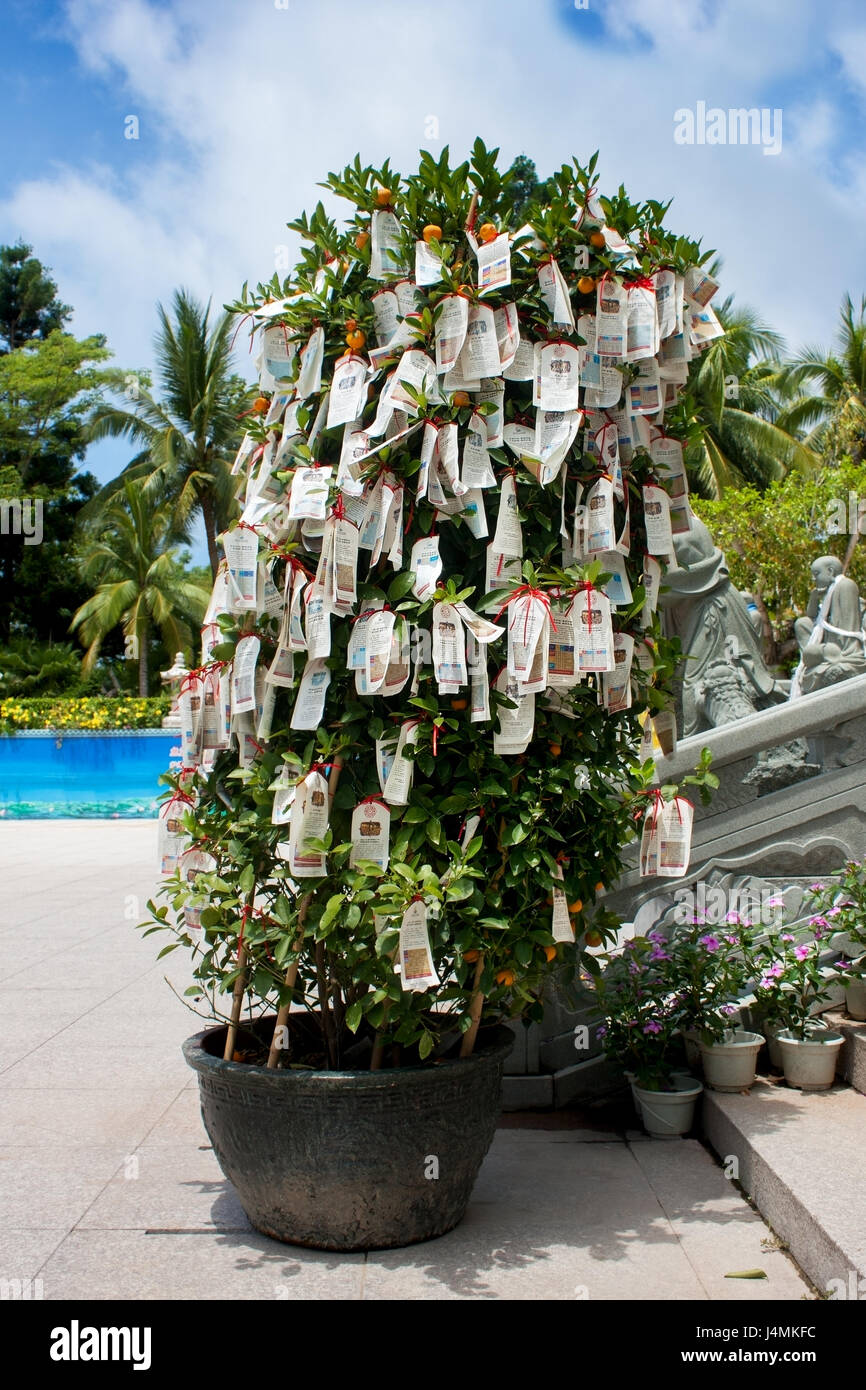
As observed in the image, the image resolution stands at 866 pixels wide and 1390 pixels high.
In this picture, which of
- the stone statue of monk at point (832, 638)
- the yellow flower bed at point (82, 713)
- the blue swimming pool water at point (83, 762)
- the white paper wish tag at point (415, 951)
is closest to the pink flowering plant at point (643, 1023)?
the white paper wish tag at point (415, 951)

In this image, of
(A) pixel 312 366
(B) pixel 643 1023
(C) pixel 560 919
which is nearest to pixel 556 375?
(A) pixel 312 366

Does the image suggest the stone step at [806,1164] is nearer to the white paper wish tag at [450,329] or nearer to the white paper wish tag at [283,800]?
the white paper wish tag at [283,800]

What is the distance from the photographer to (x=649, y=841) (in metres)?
3.69

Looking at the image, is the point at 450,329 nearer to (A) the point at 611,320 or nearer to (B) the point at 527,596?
(A) the point at 611,320

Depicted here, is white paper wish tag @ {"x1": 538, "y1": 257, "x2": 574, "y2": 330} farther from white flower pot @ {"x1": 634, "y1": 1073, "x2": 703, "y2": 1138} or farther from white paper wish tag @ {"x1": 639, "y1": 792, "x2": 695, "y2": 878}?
white flower pot @ {"x1": 634, "y1": 1073, "x2": 703, "y2": 1138}

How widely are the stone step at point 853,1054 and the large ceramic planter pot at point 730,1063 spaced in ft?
1.15

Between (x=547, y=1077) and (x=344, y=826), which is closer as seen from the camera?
(x=344, y=826)

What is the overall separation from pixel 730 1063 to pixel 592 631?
1.97 meters

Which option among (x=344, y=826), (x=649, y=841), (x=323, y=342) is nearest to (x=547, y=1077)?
(x=649, y=841)

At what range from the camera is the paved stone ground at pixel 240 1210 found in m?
3.18

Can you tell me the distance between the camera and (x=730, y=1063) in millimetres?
4312

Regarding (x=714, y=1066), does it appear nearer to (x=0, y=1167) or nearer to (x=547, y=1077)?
(x=547, y=1077)

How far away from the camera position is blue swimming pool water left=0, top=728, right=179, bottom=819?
2750cm
